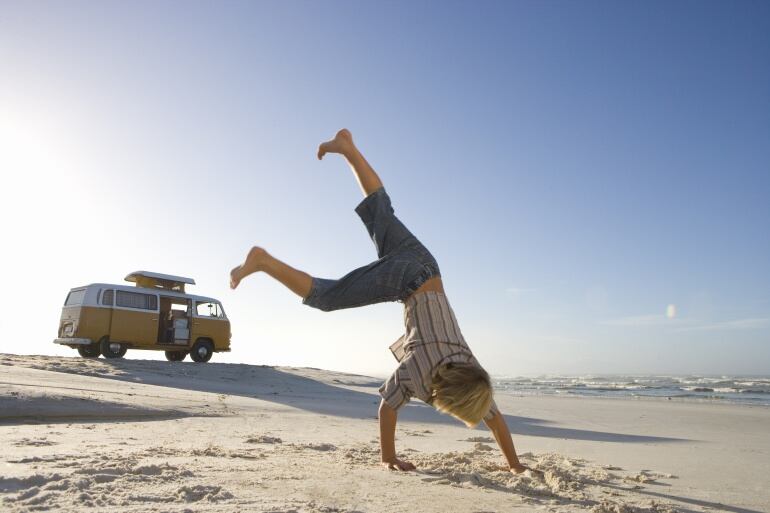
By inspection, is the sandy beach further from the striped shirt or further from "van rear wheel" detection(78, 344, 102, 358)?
"van rear wheel" detection(78, 344, 102, 358)

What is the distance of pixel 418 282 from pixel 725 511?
6.61 feet

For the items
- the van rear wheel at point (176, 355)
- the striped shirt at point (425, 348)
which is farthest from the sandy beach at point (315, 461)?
the van rear wheel at point (176, 355)

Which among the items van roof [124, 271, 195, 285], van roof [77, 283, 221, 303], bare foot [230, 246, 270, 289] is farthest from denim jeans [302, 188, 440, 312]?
van roof [124, 271, 195, 285]

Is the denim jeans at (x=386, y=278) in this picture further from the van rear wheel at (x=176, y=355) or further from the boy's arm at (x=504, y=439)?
the van rear wheel at (x=176, y=355)

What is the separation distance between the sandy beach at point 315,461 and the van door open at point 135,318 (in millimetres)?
7471

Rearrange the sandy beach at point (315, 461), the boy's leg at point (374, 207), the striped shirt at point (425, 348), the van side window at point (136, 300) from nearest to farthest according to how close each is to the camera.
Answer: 1. the sandy beach at point (315, 461)
2. the striped shirt at point (425, 348)
3. the boy's leg at point (374, 207)
4. the van side window at point (136, 300)

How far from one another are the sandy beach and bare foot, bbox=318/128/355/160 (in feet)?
7.08

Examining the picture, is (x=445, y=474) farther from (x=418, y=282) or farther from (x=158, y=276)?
(x=158, y=276)

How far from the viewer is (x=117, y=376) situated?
1098cm

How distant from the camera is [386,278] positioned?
3.38 meters

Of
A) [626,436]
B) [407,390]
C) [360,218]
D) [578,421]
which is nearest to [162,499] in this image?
[407,390]

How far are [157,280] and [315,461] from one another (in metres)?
14.6

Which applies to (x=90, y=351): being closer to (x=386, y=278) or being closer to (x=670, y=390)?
(x=386, y=278)

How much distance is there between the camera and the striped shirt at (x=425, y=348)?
10.8 feet
